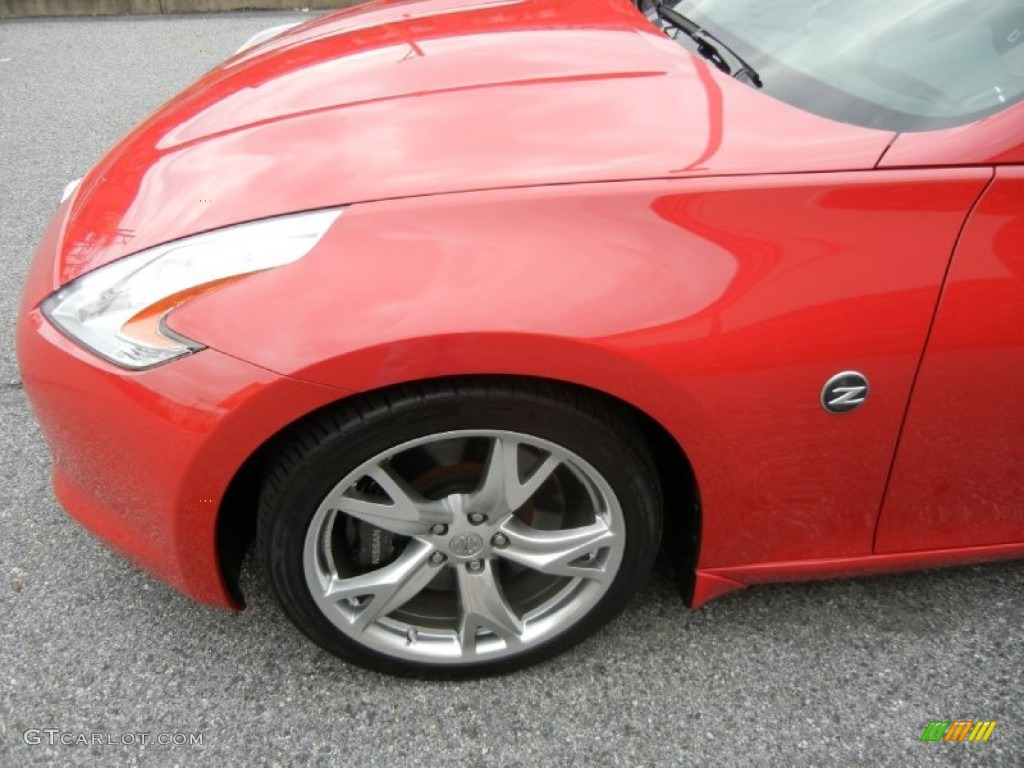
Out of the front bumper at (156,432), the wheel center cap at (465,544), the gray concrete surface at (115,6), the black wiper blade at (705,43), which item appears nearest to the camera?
the front bumper at (156,432)

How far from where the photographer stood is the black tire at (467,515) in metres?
1.55

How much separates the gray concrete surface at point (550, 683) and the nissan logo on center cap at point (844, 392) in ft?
2.16

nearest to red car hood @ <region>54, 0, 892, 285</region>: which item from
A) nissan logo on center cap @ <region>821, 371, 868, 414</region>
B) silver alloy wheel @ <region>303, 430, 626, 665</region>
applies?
nissan logo on center cap @ <region>821, 371, 868, 414</region>

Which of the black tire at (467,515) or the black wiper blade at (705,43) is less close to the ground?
the black wiper blade at (705,43)

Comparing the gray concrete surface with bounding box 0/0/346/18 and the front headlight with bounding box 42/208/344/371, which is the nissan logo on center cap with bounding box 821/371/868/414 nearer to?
the front headlight with bounding box 42/208/344/371

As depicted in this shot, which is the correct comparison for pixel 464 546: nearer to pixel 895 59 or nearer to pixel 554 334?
pixel 554 334

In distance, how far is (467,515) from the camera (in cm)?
173

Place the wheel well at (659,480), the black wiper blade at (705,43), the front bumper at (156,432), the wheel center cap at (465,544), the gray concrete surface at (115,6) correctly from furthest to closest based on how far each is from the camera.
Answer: the gray concrete surface at (115,6), the black wiper blade at (705,43), the wheel center cap at (465,544), the wheel well at (659,480), the front bumper at (156,432)

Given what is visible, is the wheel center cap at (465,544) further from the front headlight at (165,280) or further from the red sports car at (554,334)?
the front headlight at (165,280)

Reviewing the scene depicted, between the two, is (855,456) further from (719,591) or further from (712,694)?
(712,694)
